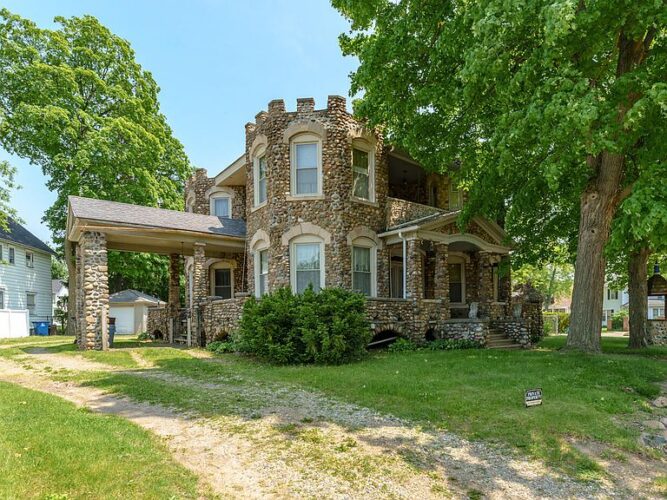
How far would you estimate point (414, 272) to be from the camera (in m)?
15.7

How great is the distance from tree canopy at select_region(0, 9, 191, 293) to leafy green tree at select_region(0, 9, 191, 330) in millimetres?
50

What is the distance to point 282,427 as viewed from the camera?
6.26 meters

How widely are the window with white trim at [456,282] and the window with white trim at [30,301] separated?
92.6 ft

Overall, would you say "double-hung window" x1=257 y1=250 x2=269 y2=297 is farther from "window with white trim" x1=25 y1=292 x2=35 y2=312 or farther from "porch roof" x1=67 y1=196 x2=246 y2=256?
"window with white trim" x1=25 y1=292 x2=35 y2=312

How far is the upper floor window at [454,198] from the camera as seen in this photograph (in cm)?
2037

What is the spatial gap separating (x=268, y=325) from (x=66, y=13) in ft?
80.6

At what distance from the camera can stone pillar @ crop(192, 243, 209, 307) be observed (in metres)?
17.7

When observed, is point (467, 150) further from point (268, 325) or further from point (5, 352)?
point (5, 352)

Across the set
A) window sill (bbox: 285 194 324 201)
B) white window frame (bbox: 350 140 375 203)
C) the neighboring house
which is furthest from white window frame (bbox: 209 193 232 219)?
the neighboring house

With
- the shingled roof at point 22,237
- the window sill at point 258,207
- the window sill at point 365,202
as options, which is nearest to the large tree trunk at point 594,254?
the window sill at point 365,202

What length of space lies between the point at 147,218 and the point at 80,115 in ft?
38.5

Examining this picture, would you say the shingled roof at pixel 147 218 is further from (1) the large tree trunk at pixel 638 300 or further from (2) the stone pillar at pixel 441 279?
(1) the large tree trunk at pixel 638 300

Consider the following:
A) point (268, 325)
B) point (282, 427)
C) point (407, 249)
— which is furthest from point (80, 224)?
point (282, 427)

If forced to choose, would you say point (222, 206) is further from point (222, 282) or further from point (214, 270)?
point (222, 282)
